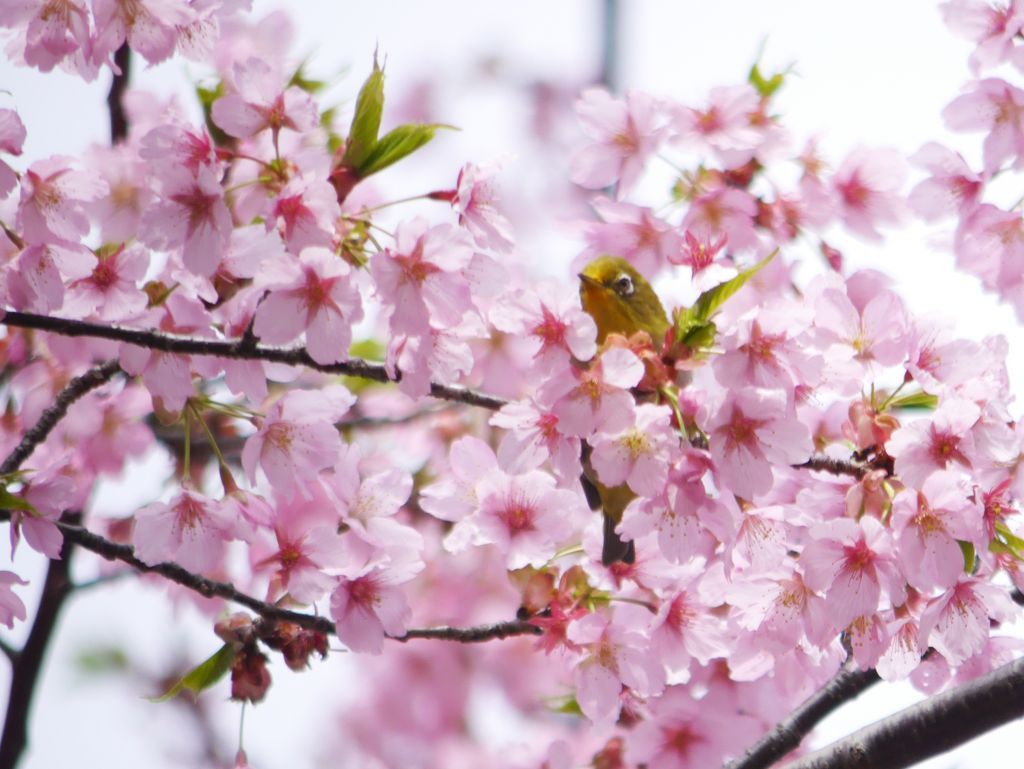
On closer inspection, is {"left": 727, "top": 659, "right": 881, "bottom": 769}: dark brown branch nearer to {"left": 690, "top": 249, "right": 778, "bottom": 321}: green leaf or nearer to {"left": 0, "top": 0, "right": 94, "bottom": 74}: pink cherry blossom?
{"left": 690, "top": 249, "right": 778, "bottom": 321}: green leaf

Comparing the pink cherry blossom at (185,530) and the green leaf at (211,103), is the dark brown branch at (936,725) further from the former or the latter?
the green leaf at (211,103)

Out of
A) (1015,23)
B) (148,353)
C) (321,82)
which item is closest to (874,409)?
(1015,23)

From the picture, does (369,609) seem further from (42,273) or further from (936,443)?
(936,443)

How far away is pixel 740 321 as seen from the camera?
74.7 inches

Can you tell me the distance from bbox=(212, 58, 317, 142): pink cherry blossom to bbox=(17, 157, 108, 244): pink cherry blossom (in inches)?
11.5

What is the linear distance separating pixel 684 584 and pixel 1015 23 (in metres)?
1.40

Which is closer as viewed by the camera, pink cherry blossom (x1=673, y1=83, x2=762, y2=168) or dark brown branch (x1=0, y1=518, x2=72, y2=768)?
pink cherry blossom (x1=673, y1=83, x2=762, y2=168)

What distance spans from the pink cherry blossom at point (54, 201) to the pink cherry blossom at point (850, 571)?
1.43 metres

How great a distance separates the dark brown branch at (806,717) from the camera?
2.54 metres

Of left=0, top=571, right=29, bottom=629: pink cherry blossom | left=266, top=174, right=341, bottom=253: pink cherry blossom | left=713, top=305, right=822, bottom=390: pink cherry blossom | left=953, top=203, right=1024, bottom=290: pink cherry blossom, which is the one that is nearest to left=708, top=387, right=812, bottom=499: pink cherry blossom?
left=713, top=305, right=822, bottom=390: pink cherry blossom

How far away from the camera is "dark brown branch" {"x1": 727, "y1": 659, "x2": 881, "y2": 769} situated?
2.54 meters

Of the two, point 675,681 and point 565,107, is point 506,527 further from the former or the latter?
point 565,107

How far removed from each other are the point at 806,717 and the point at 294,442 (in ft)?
4.32

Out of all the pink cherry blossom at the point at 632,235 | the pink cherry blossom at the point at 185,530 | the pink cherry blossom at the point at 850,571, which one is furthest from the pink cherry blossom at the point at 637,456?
the pink cherry blossom at the point at 632,235
